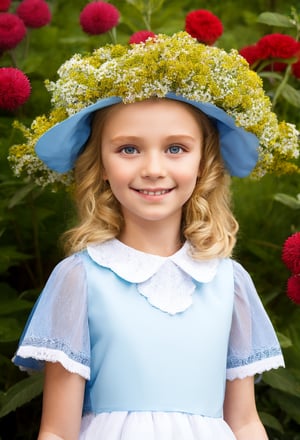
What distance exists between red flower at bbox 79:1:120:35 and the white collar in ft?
2.85

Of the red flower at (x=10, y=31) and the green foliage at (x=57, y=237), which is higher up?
the red flower at (x=10, y=31)

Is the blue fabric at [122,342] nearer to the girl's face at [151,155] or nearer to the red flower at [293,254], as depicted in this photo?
the girl's face at [151,155]

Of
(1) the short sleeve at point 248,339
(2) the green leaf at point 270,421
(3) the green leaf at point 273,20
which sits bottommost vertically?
(2) the green leaf at point 270,421

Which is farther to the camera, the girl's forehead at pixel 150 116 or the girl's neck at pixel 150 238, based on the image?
the girl's neck at pixel 150 238

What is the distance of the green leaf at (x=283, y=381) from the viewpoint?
9.62ft

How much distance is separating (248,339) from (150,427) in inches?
15.7

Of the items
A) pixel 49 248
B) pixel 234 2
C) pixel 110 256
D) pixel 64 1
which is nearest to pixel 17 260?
pixel 49 248

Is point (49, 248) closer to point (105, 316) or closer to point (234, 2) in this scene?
point (105, 316)

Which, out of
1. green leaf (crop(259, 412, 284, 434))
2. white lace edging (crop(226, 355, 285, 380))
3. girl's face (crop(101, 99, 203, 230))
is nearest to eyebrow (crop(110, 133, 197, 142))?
girl's face (crop(101, 99, 203, 230))

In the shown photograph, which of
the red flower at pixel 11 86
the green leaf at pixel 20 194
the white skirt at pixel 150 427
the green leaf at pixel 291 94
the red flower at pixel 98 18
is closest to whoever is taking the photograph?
the white skirt at pixel 150 427

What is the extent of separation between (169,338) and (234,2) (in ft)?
8.39

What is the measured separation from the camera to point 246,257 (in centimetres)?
355

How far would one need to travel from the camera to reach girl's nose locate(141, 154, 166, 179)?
2.38 m

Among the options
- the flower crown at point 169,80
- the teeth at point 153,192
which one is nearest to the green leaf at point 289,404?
the flower crown at point 169,80
